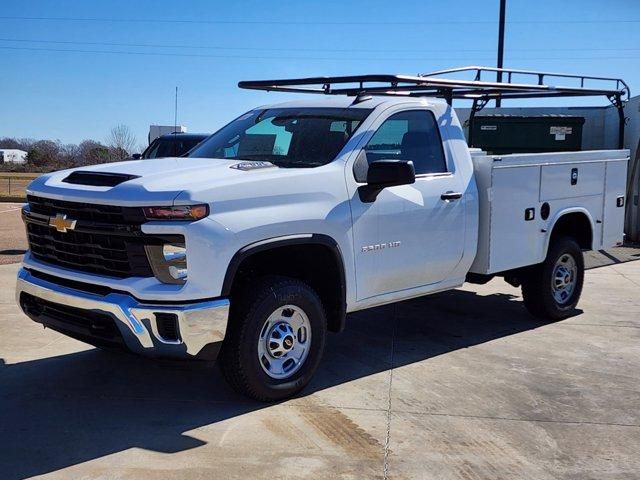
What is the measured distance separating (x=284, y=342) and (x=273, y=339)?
0.32 ft

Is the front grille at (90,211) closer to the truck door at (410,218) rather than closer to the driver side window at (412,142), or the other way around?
the truck door at (410,218)

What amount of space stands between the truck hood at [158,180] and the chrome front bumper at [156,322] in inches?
24.2

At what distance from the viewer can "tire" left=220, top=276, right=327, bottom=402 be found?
15.6 feet

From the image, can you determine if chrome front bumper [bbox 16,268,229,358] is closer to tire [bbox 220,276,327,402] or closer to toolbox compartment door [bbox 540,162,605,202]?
A: tire [bbox 220,276,327,402]

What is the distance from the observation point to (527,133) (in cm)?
1420

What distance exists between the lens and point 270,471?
13.3 feet

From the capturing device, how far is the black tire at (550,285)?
732 cm

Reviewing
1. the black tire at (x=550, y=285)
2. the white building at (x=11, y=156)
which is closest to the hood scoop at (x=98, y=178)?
the black tire at (x=550, y=285)

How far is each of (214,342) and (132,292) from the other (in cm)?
58

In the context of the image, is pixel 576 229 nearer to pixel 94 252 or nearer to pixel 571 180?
pixel 571 180

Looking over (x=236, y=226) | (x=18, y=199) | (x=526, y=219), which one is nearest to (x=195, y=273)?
(x=236, y=226)

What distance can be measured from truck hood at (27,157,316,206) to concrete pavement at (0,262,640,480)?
118 centimetres

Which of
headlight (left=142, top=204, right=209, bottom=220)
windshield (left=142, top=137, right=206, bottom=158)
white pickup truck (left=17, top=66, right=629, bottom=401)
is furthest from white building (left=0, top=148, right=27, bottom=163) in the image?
headlight (left=142, top=204, right=209, bottom=220)

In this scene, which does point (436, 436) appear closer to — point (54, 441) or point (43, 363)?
point (54, 441)
